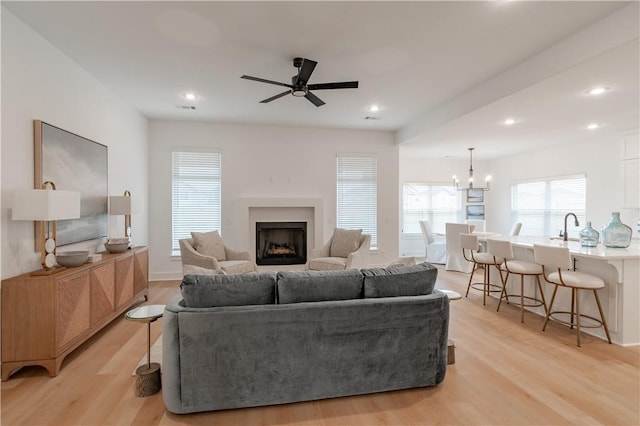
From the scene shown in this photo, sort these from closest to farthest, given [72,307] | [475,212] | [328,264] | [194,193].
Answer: [72,307] < [328,264] < [194,193] < [475,212]

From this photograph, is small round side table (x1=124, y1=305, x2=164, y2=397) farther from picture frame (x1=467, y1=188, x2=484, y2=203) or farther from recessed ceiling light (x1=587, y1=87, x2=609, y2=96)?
picture frame (x1=467, y1=188, x2=484, y2=203)

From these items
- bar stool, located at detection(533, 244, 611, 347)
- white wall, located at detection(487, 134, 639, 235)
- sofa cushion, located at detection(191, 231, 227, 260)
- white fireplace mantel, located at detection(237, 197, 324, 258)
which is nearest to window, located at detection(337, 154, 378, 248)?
white fireplace mantel, located at detection(237, 197, 324, 258)

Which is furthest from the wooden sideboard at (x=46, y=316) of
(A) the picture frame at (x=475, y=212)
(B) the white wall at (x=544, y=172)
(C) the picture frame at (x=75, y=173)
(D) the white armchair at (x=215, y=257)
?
(A) the picture frame at (x=475, y=212)

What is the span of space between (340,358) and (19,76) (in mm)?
3466

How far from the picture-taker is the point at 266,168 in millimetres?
6535

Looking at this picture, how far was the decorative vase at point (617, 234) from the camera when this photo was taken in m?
3.74

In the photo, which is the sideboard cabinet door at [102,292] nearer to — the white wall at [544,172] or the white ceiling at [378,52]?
the white ceiling at [378,52]

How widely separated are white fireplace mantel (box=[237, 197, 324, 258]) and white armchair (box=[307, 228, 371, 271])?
842mm

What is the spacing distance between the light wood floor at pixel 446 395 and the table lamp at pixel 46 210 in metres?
0.92

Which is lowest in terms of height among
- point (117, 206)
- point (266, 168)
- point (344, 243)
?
point (344, 243)

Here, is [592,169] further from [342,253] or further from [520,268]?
[342,253]

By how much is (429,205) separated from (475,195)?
1431 millimetres

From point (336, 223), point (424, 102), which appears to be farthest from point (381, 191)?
point (424, 102)

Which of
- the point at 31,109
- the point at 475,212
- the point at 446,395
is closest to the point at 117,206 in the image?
the point at 31,109
